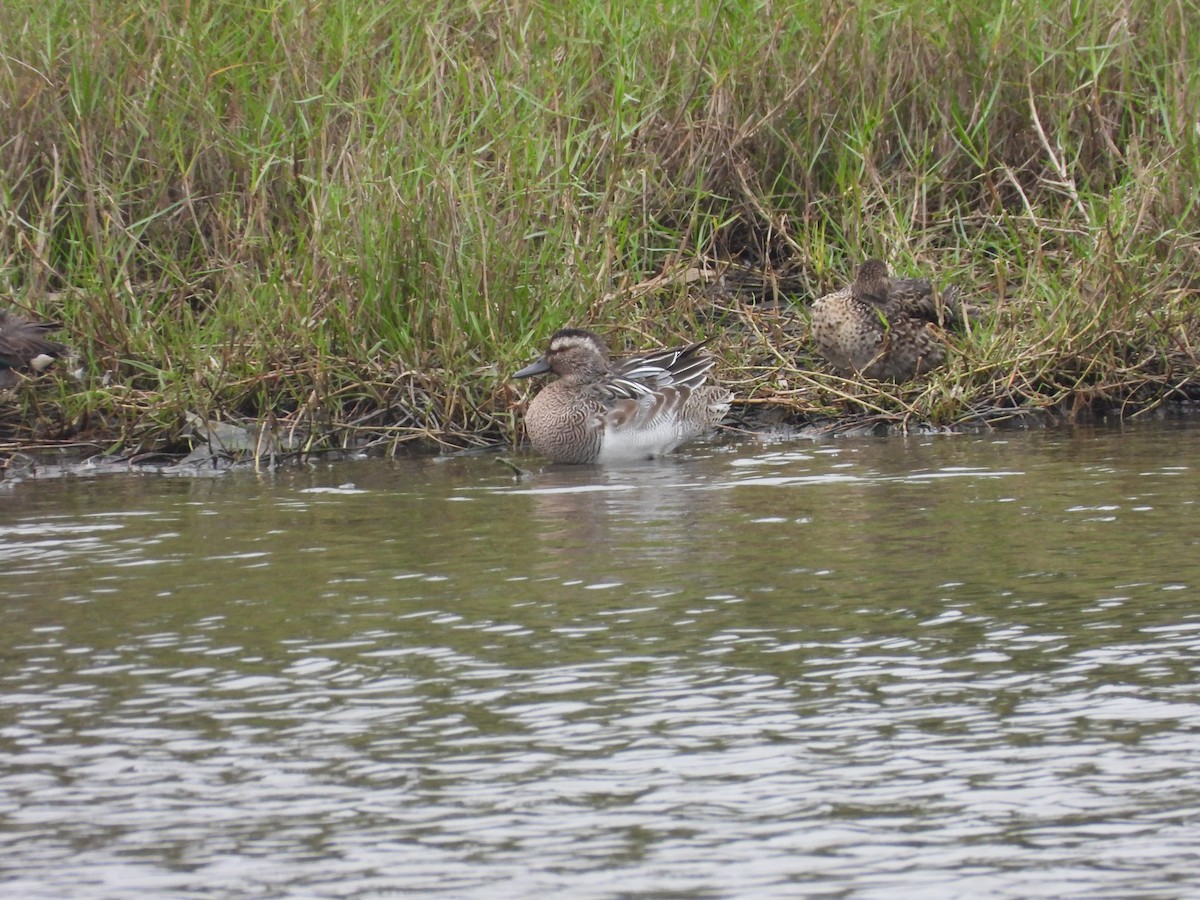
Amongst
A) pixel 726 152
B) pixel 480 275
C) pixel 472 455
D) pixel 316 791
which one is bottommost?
pixel 316 791

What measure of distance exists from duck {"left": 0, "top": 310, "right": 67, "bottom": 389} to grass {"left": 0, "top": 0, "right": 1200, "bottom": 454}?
0.13 m

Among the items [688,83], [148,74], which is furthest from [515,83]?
[148,74]

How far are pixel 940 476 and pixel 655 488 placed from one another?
1.11 meters

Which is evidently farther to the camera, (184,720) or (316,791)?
(184,720)

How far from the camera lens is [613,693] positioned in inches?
186

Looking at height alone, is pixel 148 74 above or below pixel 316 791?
above

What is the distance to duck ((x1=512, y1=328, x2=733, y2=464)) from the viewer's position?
28.7ft

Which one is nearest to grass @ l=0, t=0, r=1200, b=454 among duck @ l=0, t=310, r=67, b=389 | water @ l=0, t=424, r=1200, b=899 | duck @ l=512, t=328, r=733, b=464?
duck @ l=0, t=310, r=67, b=389

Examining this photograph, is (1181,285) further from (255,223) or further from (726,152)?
(255,223)

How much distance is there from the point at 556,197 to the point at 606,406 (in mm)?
1265

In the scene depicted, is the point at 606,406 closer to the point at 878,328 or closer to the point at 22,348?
the point at 878,328

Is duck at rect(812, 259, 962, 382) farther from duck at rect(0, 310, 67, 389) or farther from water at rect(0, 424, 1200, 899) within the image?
duck at rect(0, 310, 67, 389)

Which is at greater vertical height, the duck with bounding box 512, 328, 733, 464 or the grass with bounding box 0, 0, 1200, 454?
the grass with bounding box 0, 0, 1200, 454

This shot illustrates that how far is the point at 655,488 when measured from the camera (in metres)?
8.01
